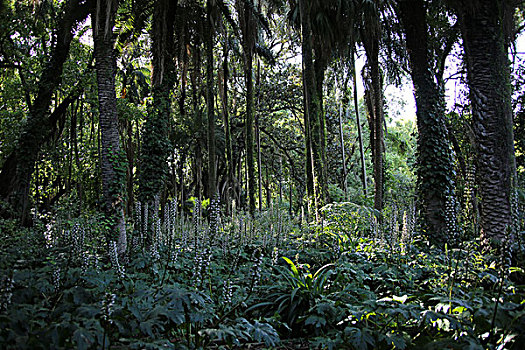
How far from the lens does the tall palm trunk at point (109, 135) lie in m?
7.09

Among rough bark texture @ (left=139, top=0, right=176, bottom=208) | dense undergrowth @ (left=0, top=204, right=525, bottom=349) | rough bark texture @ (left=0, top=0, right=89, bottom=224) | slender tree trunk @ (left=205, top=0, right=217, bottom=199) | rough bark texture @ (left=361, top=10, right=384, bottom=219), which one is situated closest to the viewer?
dense undergrowth @ (left=0, top=204, right=525, bottom=349)

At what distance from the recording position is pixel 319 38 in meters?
11.3

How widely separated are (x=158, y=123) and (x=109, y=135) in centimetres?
198

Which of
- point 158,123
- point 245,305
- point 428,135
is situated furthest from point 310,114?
point 245,305

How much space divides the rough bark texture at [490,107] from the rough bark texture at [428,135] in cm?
160

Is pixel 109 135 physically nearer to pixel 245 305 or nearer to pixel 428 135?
pixel 245 305

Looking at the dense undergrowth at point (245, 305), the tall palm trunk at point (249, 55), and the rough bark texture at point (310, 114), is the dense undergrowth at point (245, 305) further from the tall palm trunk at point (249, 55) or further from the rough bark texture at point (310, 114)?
the tall palm trunk at point (249, 55)

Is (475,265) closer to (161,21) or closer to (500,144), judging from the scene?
(500,144)

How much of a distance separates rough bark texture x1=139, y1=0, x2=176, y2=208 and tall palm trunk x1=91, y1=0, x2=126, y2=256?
1560mm

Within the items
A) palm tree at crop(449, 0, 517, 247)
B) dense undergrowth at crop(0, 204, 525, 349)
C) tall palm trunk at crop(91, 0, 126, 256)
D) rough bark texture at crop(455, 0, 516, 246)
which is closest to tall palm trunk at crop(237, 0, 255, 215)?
tall palm trunk at crop(91, 0, 126, 256)

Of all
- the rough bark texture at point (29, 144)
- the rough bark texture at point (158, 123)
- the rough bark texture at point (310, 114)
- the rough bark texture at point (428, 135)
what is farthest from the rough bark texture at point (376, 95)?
the rough bark texture at point (29, 144)

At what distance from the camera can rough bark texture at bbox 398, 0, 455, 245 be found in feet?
25.9

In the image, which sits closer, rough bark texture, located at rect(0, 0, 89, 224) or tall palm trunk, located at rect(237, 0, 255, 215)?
rough bark texture, located at rect(0, 0, 89, 224)

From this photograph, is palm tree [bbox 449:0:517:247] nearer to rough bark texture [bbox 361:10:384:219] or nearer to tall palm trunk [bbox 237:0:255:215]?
rough bark texture [bbox 361:10:384:219]
